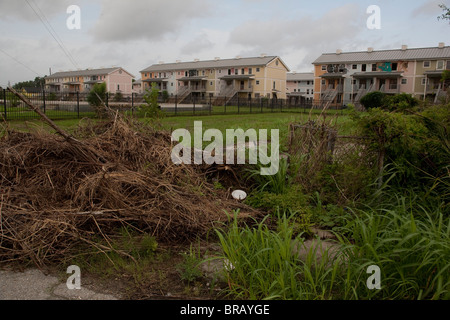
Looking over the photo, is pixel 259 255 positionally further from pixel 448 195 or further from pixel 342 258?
pixel 448 195

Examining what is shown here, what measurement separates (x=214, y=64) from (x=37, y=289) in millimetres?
73573

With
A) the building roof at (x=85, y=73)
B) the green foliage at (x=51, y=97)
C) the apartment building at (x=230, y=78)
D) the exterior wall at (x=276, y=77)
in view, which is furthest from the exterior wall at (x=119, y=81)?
the green foliage at (x=51, y=97)

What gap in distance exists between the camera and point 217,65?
72.8 metres

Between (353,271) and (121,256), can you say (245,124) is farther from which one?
(353,271)

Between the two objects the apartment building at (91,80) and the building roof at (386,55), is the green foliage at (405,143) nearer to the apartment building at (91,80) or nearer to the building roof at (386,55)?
the building roof at (386,55)

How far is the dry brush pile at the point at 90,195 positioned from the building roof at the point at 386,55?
2284 inches

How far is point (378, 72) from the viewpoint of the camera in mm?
56906

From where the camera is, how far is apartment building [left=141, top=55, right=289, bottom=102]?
67.5 metres

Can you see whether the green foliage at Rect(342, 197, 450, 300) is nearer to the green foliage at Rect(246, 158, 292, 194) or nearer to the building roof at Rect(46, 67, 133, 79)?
the green foliage at Rect(246, 158, 292, 194)

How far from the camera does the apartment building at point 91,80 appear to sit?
3189 inches

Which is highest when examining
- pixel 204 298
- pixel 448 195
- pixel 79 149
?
pixel 79 149

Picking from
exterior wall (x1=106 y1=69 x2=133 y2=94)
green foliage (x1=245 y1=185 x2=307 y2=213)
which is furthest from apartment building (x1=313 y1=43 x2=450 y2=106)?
green foliage (x1=245 y1=185 x2=307 y2=213)
